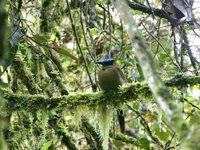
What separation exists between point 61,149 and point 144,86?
1605mm

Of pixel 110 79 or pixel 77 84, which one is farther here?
pixel 77 84

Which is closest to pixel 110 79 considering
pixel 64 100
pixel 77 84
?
pixel 64 100

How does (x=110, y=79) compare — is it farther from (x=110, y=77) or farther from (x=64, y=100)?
(x=64, y=100)

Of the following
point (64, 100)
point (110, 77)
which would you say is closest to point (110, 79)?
point (110, 77)

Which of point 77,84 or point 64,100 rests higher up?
point 77,84

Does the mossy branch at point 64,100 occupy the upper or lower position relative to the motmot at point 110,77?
lower

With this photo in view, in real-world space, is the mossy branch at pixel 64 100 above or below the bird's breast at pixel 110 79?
below

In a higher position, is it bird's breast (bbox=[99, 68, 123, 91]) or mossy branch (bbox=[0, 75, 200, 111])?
bird's breast (bbox=[99, 68, 123, 91])

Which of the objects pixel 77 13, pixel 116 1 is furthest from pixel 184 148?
pixel 77 13

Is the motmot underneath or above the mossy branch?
above

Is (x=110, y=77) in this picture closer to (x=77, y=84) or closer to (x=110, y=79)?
(x=110, y=79)

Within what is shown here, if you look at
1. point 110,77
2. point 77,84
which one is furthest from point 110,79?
point 77,84

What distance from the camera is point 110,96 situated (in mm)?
2293

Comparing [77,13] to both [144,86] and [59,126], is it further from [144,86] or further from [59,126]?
[144,86]
